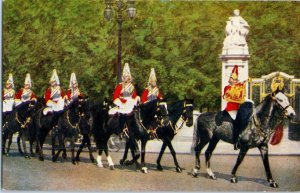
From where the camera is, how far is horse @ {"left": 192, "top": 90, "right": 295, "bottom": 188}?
9.02 m

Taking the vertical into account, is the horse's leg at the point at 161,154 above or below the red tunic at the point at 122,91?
→ below

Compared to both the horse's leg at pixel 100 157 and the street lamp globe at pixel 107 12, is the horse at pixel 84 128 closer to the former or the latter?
the horse's leg at pixel 100 157

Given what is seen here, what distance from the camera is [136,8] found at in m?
9.30

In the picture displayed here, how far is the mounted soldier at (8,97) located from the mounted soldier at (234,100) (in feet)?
9.41

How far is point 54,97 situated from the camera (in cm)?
944

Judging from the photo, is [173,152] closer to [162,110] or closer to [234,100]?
[162,110]

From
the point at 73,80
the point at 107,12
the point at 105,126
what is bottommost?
the point at 105,126

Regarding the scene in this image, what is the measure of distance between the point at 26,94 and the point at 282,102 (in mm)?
3452

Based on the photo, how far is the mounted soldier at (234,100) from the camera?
9.21 m

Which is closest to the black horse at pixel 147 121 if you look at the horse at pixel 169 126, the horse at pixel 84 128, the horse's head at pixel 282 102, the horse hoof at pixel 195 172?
the horse at pixel 169 126

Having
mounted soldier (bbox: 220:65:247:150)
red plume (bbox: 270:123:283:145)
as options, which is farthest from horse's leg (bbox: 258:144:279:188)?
mounted soldier (bbox: 220:65:247:150)

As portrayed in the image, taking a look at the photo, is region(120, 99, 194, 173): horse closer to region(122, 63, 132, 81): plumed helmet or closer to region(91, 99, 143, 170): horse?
region(91, 99, 143, 170): horse

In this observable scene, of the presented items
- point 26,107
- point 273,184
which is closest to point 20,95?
point 26,107

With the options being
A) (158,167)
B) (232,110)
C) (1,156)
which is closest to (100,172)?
(158,167)
